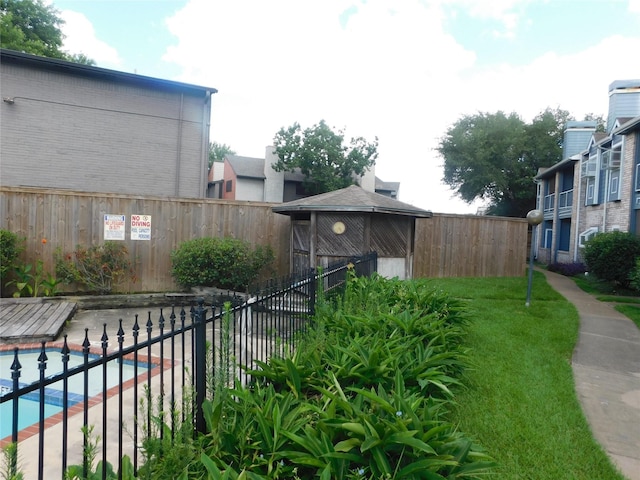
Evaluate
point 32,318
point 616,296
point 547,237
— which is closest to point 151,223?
point 32,318

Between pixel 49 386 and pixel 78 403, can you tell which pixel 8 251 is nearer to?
pixel 49 386

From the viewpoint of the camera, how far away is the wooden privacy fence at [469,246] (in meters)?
13.8

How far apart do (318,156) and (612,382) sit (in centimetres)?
2355

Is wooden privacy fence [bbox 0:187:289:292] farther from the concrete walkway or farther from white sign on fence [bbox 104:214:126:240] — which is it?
the concrete walkway

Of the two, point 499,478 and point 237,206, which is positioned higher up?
point 237,206

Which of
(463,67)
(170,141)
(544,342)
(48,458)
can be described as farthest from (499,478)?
(170,141)

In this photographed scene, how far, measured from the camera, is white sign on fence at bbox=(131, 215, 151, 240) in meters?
10.3

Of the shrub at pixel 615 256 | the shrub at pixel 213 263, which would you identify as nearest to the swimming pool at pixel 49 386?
the shrub at pixel 213 263

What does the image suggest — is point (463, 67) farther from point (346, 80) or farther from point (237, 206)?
point (237, 206)

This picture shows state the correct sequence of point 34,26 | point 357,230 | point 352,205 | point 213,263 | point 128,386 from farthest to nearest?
point 34,26 → point 213,263 → point 357,230 → point 352,205 → point 128,386

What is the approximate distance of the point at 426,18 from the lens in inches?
456

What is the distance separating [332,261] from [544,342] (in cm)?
437

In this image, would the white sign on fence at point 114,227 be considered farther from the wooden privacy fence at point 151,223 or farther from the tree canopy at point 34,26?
the tree canopy at point 34,26

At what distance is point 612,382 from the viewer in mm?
5098
